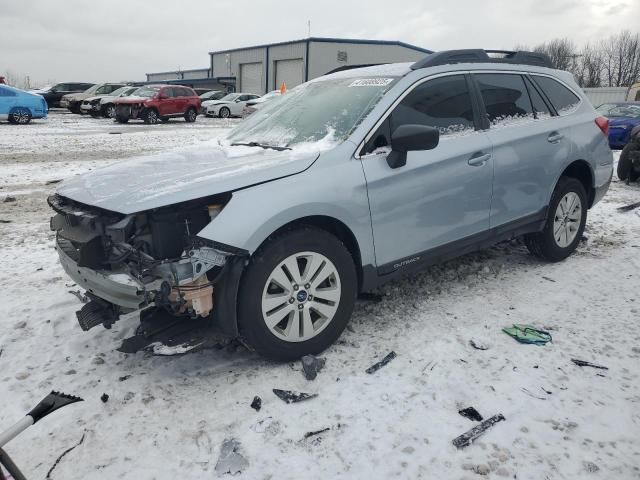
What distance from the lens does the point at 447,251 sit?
3.75m

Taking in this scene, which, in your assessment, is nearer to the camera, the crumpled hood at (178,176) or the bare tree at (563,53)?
the crumpled hood at (178,176)

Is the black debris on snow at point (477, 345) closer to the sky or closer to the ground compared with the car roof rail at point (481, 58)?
→ closer to the ground

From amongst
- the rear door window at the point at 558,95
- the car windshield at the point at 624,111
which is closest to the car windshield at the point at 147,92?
the car windshield at the point at 624,111

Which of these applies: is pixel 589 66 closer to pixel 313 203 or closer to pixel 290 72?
pixel 290 72

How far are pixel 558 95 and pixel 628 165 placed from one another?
5.41 m

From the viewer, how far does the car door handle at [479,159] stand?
3745 mm

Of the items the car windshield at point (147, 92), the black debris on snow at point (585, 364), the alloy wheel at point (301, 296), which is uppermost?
the car windshield at point (147, 92)

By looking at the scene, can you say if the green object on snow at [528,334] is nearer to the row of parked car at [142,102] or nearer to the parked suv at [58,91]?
the row of parked car at [142,102]

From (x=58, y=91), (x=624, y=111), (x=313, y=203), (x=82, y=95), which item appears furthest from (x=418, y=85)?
(x=58, y=91)

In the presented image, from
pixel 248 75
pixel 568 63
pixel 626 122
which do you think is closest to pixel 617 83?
pixel 568 63

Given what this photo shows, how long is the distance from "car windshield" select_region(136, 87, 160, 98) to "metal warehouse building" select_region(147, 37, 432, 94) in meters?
18.9

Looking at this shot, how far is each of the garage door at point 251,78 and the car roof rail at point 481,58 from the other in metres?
44.2

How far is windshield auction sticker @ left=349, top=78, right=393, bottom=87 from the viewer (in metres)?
3.61

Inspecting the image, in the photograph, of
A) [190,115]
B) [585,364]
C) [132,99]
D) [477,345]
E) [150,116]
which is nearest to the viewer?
[585,364]
